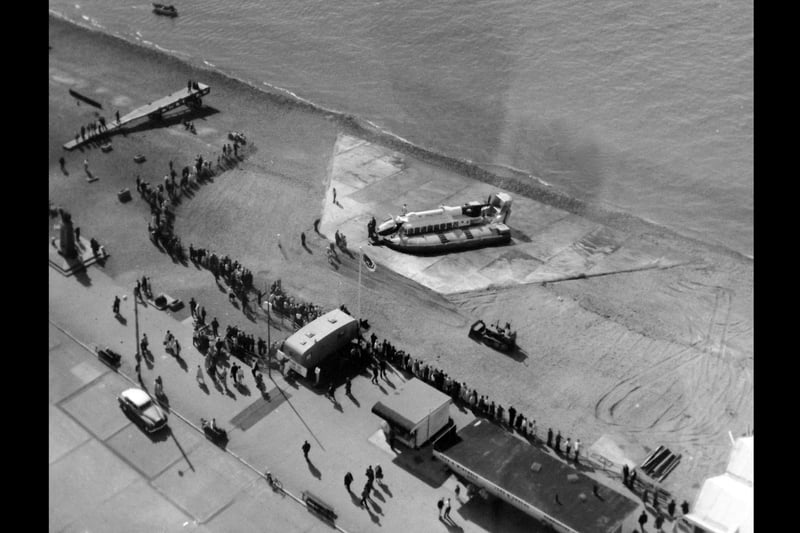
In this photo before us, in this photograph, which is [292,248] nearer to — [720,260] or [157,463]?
[157,463]

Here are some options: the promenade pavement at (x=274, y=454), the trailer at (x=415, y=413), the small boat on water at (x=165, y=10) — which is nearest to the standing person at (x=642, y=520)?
A: the promenade pavement at (x=274, y=454)

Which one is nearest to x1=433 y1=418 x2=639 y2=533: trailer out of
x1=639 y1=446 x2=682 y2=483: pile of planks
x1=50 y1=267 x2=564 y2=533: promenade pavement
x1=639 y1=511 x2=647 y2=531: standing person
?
x1=639 y1=511 x2=647 y2=531: standing person

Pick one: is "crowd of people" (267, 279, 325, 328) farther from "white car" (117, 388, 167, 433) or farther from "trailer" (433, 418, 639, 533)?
"trailer" (433, 418, 639, 533)

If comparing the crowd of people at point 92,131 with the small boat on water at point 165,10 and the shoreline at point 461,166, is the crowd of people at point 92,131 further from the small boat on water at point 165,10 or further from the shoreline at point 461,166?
the small boat on water at point 165,10

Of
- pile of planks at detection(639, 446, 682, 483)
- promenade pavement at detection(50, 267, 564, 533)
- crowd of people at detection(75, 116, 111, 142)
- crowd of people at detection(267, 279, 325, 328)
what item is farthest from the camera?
crowd of people at detection(75, 116, 111, 142)

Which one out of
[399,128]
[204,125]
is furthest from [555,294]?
[204,125]
